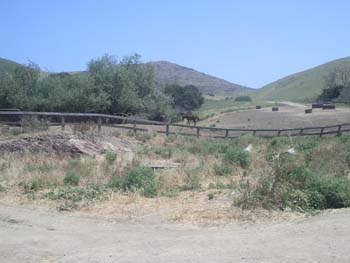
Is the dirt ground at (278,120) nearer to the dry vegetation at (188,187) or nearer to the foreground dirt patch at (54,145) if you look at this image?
the foreground dirt patch at (54,145)

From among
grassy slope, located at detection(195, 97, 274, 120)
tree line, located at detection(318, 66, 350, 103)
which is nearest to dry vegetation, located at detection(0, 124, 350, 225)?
grassy slope, located at detection(195, 97, 274, 120)

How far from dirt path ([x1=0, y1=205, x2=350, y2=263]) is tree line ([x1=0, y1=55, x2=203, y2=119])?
33.3 m

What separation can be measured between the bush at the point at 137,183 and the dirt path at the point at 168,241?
2035mm

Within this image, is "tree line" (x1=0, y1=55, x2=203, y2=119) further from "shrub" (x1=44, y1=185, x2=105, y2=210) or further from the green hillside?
"shrub" (x1=44, y1=185, x2=105, y2=210)

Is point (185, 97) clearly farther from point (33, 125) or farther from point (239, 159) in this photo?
point (239, 159)

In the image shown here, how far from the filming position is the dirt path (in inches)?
249

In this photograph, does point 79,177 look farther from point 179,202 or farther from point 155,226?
point 155,226

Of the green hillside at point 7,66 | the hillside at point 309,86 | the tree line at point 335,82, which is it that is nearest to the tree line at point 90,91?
the green hillside at point 7,66

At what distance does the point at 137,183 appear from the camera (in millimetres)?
11180

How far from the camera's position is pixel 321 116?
56188 mm

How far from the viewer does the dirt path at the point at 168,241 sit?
20.7ft

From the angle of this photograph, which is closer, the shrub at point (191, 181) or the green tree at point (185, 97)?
the shrub at point (191, 181)

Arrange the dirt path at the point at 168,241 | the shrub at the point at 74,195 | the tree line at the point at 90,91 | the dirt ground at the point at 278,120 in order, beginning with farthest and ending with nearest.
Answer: the dirt ground at the point at 278,120 < the tree line at the point at 90,91 < the shrub at the point at 74,195 < the dirt path at the point at 168,241

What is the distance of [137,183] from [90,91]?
106ft
